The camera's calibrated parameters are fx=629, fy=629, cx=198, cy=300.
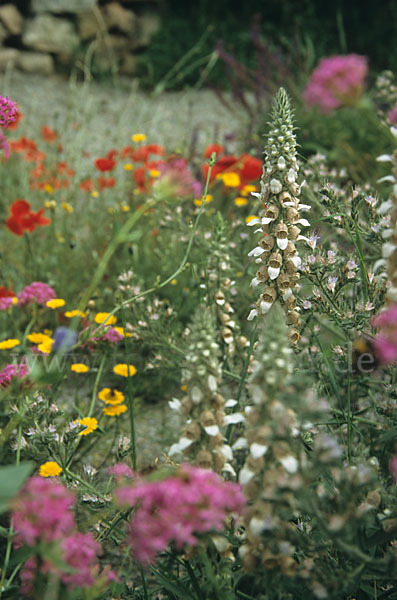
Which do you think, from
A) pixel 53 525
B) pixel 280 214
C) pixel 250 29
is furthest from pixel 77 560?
pixel 250 29

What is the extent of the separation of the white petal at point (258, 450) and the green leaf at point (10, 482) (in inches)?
12.8

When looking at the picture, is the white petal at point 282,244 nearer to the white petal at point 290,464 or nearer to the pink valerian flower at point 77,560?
the white petal at point 290,464

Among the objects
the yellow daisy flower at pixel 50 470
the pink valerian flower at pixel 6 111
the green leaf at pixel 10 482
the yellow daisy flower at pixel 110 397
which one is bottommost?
the yellow daisy flower at pixel 110 397

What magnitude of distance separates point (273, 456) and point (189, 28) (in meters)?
8.11

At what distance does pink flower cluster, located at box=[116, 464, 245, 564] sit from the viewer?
2.71 ft

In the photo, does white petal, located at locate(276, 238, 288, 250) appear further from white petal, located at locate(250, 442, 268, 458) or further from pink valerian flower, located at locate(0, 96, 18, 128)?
pink valerian flower, located at locate(0, 96, 18, 128)

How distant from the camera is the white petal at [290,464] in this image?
3.10 ft

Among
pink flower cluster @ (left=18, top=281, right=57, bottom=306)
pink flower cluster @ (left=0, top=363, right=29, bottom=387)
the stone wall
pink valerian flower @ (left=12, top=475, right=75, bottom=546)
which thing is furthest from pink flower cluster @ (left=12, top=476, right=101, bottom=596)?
the stone wall

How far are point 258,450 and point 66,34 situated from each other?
7.74m

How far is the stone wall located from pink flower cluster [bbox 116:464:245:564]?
725cm

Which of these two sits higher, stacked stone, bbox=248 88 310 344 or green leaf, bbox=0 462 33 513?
stacked stone, bbox=248 88 310 344

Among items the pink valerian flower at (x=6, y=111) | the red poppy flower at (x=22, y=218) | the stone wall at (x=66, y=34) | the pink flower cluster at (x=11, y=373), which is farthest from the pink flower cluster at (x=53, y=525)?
the stone wall at (x=66, y=34)

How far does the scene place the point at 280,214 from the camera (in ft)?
4.54

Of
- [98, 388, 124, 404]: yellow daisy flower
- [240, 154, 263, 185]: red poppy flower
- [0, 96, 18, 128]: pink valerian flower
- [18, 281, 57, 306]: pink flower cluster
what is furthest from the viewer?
[240, 154, 263, 185]: red poppy flower
